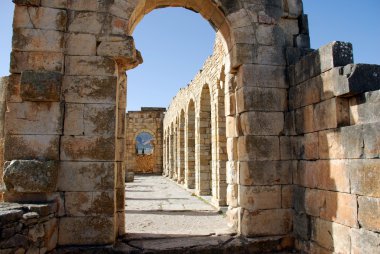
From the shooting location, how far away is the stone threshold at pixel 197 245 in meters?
4.28

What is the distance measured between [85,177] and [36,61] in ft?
5.49

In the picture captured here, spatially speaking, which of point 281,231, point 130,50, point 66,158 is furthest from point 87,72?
point 281,231

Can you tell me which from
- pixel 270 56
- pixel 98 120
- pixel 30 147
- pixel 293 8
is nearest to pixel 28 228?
pixel 30 147

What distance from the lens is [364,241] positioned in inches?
132

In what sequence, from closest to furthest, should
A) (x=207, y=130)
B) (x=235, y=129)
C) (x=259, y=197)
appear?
(x=259, y=197), (x=235, y=129), (x=207, y=130)

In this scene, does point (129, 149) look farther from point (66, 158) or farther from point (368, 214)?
point (368, 214)

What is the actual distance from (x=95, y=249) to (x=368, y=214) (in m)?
3.19

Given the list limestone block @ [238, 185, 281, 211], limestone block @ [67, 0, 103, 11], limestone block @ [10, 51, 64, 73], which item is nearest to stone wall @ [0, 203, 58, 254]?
limestone block @ [10, 51, 64, 73]

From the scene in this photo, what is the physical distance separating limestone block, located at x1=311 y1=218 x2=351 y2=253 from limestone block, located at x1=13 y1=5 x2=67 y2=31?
4292 mm

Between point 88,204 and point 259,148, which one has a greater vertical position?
point 259,148

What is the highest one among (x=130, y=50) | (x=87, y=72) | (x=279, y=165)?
(x=130, y=50)

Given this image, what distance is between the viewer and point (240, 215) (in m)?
4.74

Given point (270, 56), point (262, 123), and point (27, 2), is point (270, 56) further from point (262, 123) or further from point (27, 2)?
point (27, 2)

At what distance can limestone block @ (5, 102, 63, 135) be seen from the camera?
4180 millimetres
